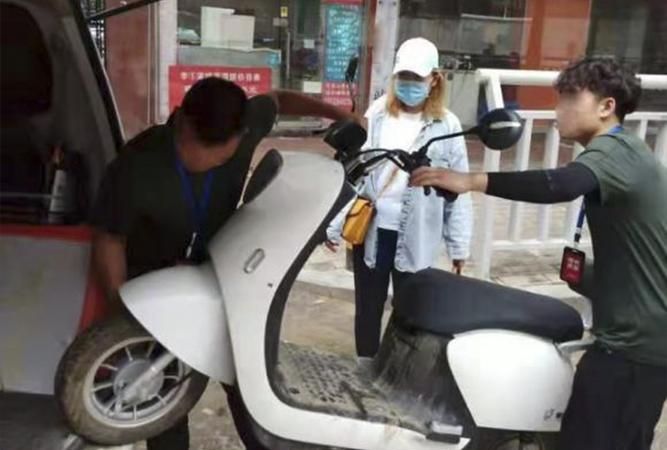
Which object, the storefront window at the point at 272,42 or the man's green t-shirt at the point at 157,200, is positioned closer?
the man's green t-shirt at the point at 157,200

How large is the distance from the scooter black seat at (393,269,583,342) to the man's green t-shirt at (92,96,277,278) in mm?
665

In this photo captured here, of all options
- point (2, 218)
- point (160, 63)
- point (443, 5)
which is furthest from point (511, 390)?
point (443, 5)

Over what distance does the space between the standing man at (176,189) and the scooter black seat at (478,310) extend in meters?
0.64

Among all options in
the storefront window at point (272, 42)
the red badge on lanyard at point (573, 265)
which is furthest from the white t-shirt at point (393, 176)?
the storefront window at point (272, 42)

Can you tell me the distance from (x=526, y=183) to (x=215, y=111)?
925mm

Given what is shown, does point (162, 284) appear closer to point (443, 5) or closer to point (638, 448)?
point (638, 448)

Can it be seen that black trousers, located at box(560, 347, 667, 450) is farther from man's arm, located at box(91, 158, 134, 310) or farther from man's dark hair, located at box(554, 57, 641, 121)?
man's arm, located at box(91, 158, 134, 310)

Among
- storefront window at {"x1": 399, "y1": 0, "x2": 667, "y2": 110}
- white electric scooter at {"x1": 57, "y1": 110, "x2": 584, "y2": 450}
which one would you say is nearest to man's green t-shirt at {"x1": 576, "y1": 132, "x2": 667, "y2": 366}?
white electric scooter at {"x1": 57, "y1": 110, "x2": 584, "y2": 450}

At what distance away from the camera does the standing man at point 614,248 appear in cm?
228

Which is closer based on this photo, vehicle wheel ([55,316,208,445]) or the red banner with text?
vehicle wheel ([55,316,208,445])

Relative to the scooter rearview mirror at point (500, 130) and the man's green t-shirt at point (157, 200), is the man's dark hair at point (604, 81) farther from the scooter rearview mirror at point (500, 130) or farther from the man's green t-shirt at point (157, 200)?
the man's green t-shirt at point (157, 200)

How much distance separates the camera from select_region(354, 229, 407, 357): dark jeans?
357 centimetres

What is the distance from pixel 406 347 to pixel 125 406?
89 cm

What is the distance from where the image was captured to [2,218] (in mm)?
2896
